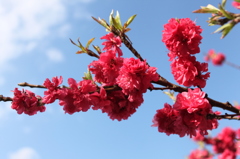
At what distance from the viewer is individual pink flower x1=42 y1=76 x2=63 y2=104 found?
5.95 feet

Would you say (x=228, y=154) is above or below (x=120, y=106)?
above

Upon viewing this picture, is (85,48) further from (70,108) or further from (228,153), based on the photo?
(228,153)

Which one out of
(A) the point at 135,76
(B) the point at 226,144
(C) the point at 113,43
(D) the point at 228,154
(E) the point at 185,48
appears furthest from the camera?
(B) the point at 226,144

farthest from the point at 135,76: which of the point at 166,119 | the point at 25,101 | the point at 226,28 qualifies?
the point at 25,101

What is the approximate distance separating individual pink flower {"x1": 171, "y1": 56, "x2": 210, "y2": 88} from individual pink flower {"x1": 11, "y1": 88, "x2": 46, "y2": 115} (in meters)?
1.07

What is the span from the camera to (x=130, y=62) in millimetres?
1811

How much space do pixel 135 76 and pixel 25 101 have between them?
86cm

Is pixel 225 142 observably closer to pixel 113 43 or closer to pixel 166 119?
pixel 166 119

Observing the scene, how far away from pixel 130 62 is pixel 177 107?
0.46 m

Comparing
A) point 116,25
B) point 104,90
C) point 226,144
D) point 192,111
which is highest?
point 226,144

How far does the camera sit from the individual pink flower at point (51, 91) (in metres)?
1.81

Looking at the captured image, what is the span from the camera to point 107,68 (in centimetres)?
189

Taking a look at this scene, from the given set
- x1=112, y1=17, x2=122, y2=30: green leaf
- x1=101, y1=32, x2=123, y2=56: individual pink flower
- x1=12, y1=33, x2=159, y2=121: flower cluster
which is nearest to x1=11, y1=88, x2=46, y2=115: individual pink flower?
x1=12, y1=33, x2=159, y2=121: flower cluster

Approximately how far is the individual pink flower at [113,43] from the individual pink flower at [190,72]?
458mm
